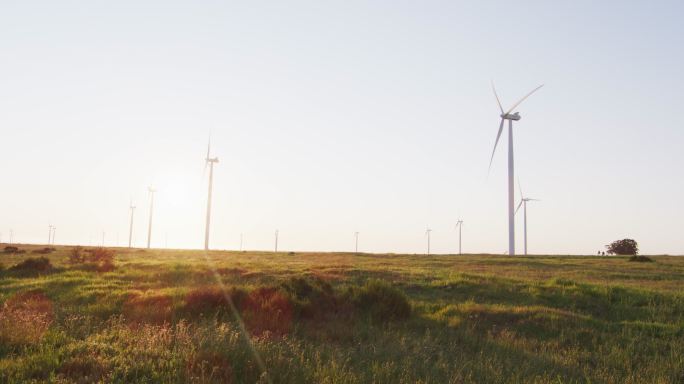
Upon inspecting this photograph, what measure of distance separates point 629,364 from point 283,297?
856 cm

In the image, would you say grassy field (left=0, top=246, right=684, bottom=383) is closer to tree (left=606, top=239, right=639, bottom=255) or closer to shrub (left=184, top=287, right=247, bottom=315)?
shrub (left=184, top=287, right=247, bottom=315)

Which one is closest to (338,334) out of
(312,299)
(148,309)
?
(312,299)

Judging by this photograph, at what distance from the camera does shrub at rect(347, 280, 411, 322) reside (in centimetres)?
1475

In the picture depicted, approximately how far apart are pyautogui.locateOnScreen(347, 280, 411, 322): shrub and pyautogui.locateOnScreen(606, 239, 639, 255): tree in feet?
285

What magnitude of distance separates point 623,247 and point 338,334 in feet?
307

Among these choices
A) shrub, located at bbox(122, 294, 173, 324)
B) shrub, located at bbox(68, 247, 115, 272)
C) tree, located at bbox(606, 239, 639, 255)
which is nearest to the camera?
shrub, located at bbox(122, 294, 173, 324)

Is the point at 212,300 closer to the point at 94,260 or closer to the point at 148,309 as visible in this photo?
the point at 148,309

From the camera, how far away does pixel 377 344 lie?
34.6 ft

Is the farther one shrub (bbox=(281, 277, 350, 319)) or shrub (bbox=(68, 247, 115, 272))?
shrub (bbox=(68, 247, 115, 272))

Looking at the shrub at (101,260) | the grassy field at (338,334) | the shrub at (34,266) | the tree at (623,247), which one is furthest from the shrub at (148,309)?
the tree at (623,247)

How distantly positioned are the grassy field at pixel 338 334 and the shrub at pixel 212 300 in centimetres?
6

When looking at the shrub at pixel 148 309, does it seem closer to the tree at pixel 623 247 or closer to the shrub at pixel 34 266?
the shrub at pixel 34 266

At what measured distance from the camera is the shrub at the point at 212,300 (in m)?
14.3

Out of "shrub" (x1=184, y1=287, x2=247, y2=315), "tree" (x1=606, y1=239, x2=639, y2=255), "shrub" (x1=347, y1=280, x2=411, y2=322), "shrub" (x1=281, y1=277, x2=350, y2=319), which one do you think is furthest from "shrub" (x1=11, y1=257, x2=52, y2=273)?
"tree" (x1=606, y1=239, x2=639, y2=255)
